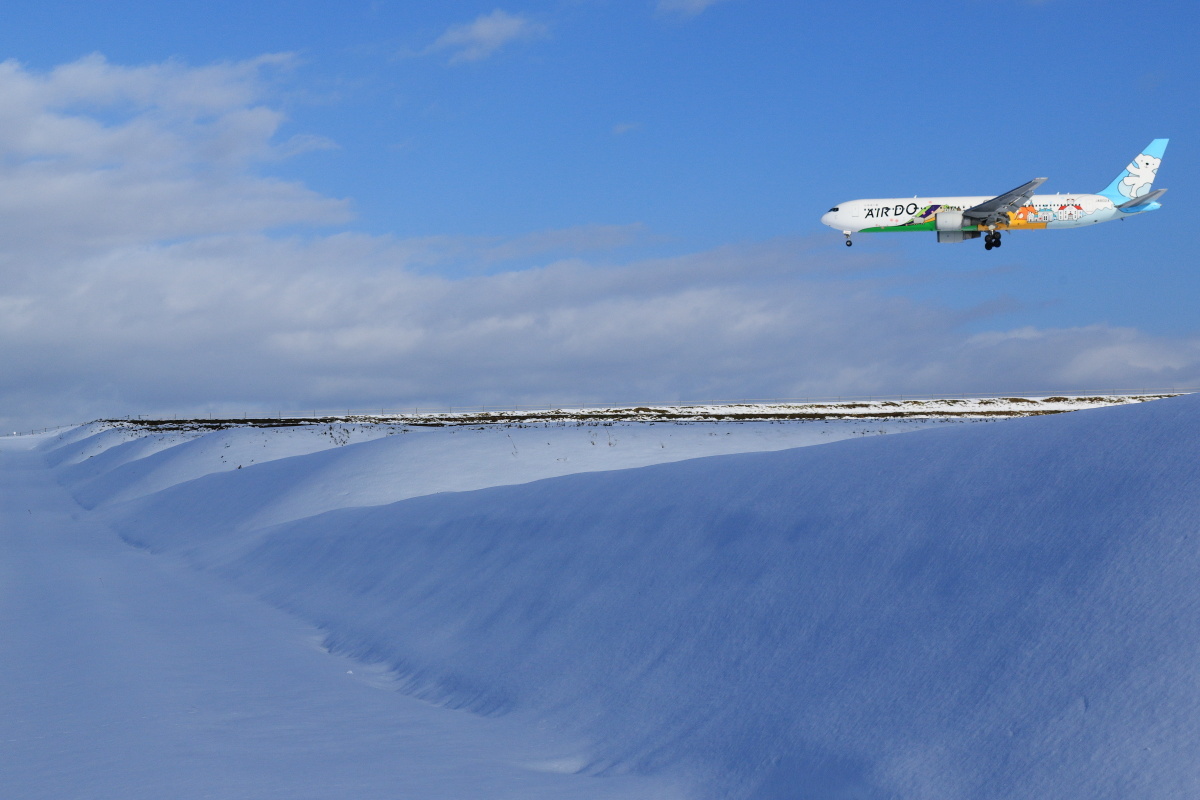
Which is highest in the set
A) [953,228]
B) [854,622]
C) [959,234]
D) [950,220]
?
[950,220]

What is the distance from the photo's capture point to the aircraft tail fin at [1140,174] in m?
45.9

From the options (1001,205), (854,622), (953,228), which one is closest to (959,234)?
(953,228)

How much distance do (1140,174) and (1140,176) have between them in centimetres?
17

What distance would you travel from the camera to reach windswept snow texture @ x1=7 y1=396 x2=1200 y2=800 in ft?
17.4

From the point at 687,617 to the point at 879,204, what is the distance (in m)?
41.9

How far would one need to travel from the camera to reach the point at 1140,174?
1861 inches

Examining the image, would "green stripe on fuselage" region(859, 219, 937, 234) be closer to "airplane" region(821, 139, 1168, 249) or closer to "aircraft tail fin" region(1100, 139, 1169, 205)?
"airplane" region(821, 139, 1168, 249)

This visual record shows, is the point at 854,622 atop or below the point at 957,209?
below

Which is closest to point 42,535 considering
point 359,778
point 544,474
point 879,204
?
point 544,474

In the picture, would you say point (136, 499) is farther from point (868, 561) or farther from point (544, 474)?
point (868, 561)

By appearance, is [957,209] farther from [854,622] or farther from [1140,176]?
[854,622]

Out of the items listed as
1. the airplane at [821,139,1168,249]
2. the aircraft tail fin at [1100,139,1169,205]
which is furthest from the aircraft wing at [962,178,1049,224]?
the aircraft tail fin at [1100,139,1169,205]

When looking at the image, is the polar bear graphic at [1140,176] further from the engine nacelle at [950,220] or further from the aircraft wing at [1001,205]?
the engine nacelle at [950,220]

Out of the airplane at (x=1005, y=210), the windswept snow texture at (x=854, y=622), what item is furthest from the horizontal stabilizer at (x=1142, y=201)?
the windswept snow texture at (x=854, y=622)
